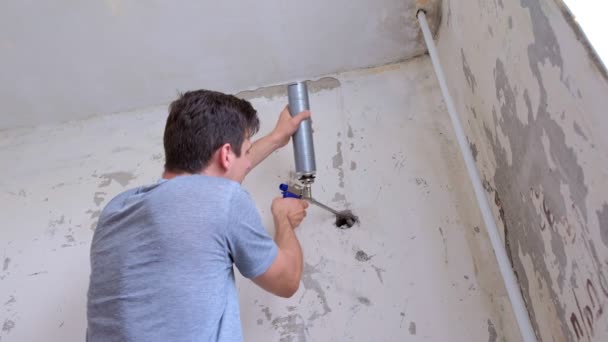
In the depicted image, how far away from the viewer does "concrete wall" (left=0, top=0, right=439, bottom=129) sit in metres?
1.55

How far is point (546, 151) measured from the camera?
85cm

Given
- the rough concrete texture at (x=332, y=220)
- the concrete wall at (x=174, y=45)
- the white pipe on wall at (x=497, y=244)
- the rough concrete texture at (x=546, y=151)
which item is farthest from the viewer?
the concrete wall at (x=174, y=45)

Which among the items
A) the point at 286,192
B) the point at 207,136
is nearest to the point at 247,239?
the point at 207,136

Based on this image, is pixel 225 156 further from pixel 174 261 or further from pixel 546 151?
pixel 546 151

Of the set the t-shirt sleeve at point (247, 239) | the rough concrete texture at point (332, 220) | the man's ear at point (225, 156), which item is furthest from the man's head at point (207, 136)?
the rough concrete texture at point (332, 220)

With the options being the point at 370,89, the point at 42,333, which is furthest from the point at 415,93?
the point at 42,333

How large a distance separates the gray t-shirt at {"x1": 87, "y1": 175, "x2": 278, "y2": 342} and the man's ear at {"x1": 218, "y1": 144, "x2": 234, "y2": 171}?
104 mm

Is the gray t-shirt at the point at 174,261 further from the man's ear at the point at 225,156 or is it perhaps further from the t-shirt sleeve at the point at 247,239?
the man's ear at the point at 225,156

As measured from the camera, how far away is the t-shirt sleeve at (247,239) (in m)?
0.88

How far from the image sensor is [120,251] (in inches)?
34.1

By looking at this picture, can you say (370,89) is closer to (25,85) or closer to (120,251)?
(120,251)

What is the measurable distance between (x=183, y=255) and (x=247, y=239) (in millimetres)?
125

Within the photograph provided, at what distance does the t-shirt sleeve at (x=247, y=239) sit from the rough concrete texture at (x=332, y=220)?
381mm

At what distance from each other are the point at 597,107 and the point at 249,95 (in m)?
1.29
